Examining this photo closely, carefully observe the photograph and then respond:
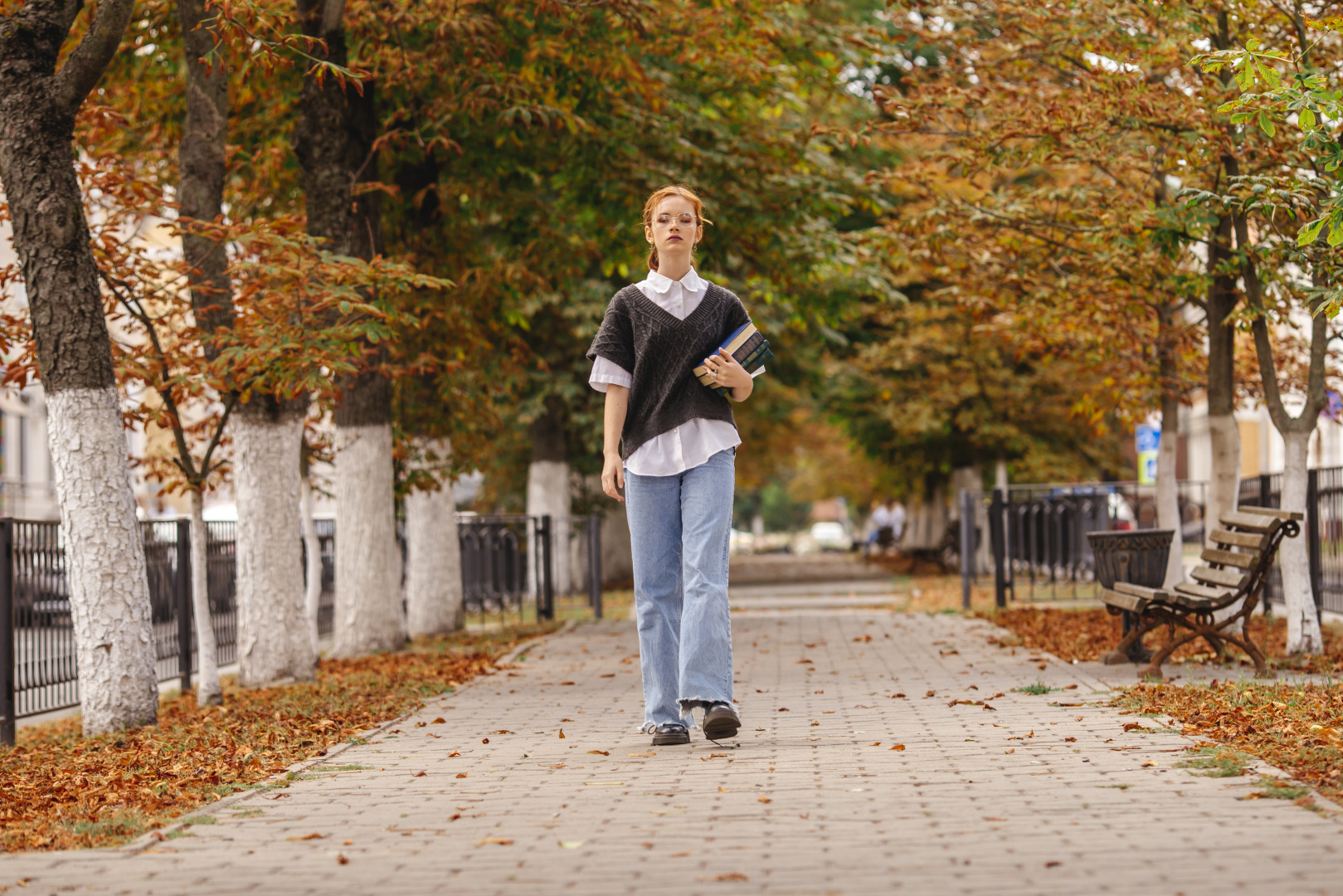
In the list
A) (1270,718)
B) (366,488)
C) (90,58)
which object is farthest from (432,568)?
(1270,718)

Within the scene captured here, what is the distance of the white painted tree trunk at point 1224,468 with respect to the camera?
38.3 ft

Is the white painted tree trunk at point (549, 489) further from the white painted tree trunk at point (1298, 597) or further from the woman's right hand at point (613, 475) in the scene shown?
the woman's right hand at point (613, 475)

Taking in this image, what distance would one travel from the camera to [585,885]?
4.00m

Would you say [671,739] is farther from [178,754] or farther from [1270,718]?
[1270,718]

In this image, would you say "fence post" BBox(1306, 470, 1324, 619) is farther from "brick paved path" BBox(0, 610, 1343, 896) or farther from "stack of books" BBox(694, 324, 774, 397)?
"stack of books" BBox(694, 324, 774, 397)

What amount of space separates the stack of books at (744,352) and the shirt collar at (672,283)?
28cm

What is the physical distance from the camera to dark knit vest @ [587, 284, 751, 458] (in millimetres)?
6305

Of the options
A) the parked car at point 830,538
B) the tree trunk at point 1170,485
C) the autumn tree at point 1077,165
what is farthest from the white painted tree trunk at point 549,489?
the parked car at point 830,538

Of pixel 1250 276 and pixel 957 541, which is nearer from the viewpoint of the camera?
pixel 1250 276

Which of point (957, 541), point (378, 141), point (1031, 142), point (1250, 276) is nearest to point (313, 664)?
point (378, 141)

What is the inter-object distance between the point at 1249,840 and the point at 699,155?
10.4m

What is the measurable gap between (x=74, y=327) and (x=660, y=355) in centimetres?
359

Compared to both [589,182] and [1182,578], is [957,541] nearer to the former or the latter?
[1182,578]

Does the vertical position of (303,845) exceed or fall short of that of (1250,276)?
it falls short
